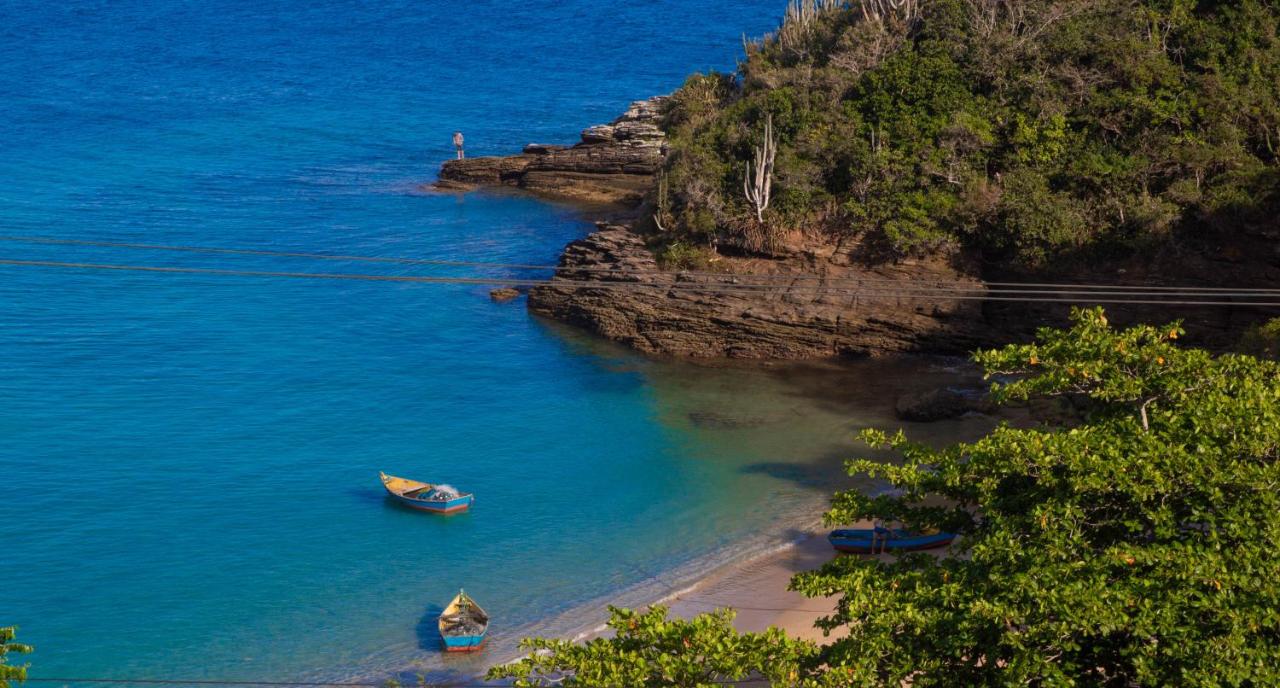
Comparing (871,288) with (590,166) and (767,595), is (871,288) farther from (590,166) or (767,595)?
(590,166)

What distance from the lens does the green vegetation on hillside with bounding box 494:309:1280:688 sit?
13.7m

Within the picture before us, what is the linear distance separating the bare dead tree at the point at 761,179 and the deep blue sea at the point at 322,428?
5.74 metres

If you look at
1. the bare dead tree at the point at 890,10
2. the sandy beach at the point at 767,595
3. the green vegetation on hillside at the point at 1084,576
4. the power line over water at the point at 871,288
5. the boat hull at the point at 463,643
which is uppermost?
the bare dead tree at the point at 890,10

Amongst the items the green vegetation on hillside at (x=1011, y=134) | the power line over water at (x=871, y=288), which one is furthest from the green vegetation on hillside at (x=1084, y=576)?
the green vegetation on hillside at (x=1011, y=134)

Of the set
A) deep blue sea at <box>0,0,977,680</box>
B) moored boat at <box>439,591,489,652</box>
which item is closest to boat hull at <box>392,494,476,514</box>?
deep blue sea at <box>0,0,977,680</box>

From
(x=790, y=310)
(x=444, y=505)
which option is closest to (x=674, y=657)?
(x=444, y=505)

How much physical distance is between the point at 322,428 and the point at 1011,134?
23.7 m

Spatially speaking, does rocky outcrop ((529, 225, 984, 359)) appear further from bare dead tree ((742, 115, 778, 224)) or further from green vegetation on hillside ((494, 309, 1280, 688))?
green vegetation on hillside ((494, 309, 1280, 688))

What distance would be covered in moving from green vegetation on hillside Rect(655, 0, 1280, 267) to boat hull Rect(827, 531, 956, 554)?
1311 centimetres

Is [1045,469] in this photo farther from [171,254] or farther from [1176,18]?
[171,254]

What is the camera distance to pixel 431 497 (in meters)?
31.6

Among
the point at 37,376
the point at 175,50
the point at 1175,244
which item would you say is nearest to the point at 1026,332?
the point at 1175,244

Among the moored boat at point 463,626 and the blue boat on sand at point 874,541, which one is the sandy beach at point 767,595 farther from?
the moored boat at point 463,626

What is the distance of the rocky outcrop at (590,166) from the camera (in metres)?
61.8
